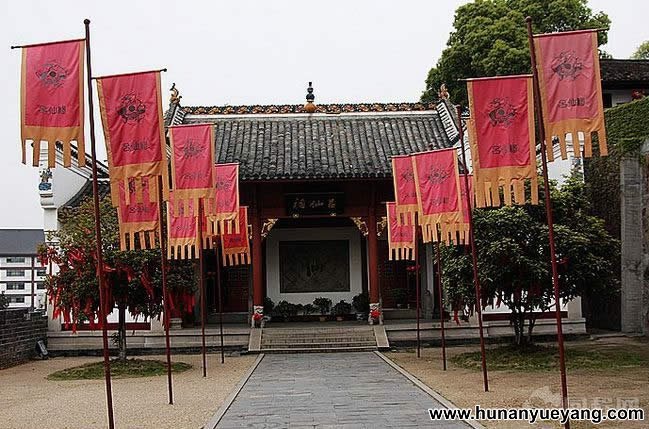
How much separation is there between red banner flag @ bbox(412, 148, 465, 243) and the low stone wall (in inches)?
405

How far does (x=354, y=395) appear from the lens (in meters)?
11.3

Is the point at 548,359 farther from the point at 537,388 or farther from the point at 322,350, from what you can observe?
the point at 322,350

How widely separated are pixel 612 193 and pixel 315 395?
11.8m

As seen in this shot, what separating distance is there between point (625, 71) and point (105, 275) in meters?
19.3

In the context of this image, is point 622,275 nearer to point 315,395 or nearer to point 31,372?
point 315,395

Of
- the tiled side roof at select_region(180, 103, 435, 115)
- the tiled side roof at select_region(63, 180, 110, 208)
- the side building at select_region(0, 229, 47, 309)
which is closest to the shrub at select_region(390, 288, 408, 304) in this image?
the tiled side roof at select_region(180, 103, 435, 115)

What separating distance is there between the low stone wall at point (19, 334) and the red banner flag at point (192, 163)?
22.8 ft

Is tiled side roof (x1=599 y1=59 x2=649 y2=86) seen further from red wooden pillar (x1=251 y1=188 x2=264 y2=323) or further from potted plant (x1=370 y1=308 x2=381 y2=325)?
red wooden pillar (x1=251 y1=188 x2=264 y2=323)

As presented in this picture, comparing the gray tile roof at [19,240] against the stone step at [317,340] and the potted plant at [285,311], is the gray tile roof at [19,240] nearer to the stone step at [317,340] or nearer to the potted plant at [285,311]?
the potted plant at [285,311]

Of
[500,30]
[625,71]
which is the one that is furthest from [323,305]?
[500,30]

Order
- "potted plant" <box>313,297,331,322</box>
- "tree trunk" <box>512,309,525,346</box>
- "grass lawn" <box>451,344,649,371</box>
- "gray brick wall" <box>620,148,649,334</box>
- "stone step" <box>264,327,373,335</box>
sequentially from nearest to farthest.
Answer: "grass lawn" <box>451,344,649,371</box>
"tree trunk" <box>512,309,525,346</box>
"gray brick wall" <box>620,148,649,334</box>
"stone step" <box>264,327,373,335</box>
"potted plant" <box>313,297,331,322</box>

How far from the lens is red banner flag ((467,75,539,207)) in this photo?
998cm

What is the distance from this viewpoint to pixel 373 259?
21.0 metres

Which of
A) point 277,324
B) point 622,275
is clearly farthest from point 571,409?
point 277,324
